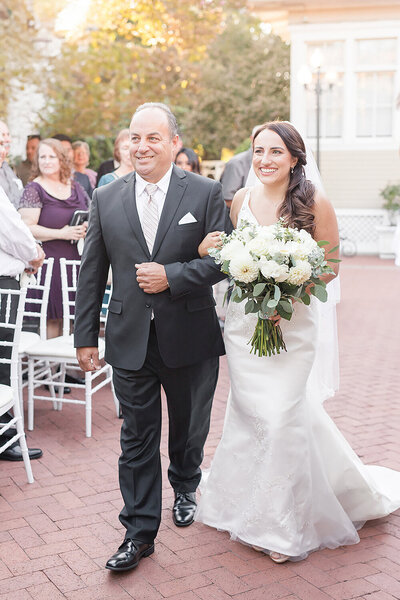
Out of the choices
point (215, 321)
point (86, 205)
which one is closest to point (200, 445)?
point (215, 321)

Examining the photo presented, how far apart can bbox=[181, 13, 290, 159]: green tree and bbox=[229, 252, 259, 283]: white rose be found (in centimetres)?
2321

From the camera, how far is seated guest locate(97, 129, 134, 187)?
6887 mm

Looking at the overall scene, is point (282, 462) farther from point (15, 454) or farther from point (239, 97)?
point (239, 97)

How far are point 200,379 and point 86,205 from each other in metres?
3.24

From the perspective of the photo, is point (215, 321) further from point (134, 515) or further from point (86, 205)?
point (86, 205)

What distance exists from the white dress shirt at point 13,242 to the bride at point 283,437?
146cm

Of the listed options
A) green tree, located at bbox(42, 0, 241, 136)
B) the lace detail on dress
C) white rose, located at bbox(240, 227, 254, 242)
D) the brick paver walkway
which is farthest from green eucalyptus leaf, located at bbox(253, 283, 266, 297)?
green tree, located at bbox(42, 0, 241, 136)

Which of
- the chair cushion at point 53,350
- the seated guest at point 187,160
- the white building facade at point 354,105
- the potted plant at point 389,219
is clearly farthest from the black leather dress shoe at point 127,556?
the white building facade at point 354,105

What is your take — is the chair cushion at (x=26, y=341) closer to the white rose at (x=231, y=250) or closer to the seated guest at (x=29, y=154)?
the white rose at (x=231, y=250)

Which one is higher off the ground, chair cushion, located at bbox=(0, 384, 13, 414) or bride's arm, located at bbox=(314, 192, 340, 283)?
bride's arm, located at bbox=(314, 192, 340, 283)

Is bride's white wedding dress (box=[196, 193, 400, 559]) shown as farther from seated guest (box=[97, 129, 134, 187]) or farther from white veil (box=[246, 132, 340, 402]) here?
seated guest (box=[97, 129, 134, 187])

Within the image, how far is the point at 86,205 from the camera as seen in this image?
22.1 ft

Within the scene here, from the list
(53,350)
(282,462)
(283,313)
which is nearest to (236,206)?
(283,313)

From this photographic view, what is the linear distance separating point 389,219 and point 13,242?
1555 centimetres
